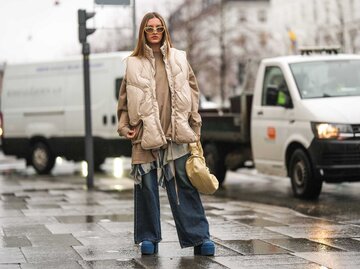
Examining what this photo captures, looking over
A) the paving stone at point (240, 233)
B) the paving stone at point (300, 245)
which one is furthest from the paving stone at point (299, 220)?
the paving stone at point (300, 245)

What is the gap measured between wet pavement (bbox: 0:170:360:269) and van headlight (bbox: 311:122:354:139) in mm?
1286

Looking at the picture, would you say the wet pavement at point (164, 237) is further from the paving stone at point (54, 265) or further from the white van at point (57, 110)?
the white van at point (57, 110)

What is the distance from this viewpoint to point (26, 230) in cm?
945

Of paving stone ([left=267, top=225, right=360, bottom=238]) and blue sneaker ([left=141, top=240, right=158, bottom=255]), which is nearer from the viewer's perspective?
blue sneaker ([left=141, top=240, right=158, bottom=255])

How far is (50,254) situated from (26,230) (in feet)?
5.84

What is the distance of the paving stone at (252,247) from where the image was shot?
7.77 meters

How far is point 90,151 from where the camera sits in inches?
635

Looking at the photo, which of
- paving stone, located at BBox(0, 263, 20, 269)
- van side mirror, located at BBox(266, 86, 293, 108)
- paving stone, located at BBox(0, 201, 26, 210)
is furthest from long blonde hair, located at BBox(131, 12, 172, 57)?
van side mirror, located at BBox(266, 86, 293, 108)

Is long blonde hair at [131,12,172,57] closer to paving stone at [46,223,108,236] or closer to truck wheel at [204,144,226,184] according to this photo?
paving stone at [46,223,108,236]

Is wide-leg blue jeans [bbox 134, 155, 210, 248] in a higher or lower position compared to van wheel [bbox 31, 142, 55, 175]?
higher

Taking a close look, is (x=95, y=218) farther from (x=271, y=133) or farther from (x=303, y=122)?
(x=271, y=133)

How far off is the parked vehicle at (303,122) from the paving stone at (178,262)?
5.84m

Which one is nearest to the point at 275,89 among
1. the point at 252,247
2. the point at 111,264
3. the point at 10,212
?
the point at 10,212

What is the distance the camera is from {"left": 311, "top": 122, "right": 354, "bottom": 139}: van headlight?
12.9 meters
